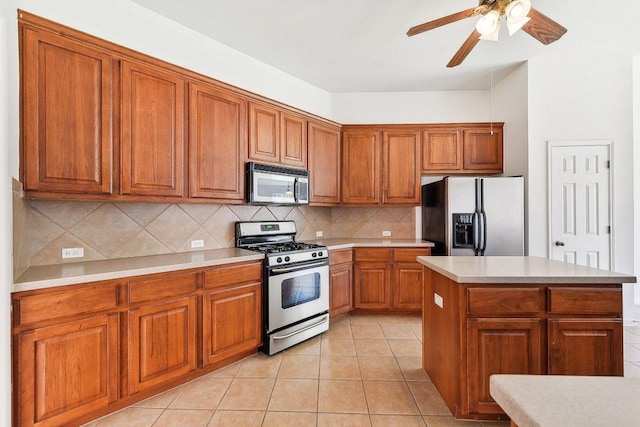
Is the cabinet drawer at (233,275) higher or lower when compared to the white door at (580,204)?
lower

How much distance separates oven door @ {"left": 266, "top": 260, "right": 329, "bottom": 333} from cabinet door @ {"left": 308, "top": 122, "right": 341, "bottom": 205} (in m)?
0.90

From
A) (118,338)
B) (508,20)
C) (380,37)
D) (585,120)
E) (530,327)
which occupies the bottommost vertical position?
(118,338)

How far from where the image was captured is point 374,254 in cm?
363

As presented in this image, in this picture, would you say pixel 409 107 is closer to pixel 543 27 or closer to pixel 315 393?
pixel 543 27

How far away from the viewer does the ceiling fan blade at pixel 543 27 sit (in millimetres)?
1962

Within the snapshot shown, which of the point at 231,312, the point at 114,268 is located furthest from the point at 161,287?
the point at 231,312

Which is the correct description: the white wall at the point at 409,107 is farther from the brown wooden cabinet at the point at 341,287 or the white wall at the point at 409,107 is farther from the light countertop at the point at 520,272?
the light countertop at the point at 520,272

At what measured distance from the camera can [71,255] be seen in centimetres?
214

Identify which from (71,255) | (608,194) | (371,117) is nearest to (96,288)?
(71,255)

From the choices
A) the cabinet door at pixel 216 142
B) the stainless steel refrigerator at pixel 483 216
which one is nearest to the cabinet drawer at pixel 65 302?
the cabinet door at pixel 216 142

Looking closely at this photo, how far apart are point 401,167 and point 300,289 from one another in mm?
2052

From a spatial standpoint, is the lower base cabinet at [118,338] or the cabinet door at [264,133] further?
the cabinet door at [264,133]

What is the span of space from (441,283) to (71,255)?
2.54 metres

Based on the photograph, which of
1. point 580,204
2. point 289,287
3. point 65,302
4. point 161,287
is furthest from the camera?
point 580,204
